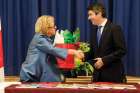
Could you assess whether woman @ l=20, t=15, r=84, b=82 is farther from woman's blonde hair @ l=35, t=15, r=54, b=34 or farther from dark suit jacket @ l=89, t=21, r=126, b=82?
dark suit jacket @ l=89, t=21, r=126, b=82

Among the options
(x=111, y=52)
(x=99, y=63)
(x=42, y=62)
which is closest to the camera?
(x=42, y=62)

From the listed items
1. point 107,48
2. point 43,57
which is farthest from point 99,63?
point 43,57

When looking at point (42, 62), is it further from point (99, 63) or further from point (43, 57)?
point (99, 63)

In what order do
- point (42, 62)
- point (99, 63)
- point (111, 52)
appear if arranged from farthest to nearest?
point (111, 52) → point (99, 63) → point (42, 62)

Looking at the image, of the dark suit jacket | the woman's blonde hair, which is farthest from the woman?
the dark suit jacket

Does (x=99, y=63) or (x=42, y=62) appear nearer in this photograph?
(x=42, y=62)

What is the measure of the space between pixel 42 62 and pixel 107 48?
726 millimetres

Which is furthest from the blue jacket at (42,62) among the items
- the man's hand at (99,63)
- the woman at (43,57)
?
the man's hand at (99,63)

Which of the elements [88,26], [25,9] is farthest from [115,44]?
[25,9]

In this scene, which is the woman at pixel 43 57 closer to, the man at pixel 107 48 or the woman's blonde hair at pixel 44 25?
the woman's blonde hair at pixel 44 25

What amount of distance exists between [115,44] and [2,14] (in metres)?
1.81

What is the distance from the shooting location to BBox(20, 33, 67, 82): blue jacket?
3.20 metres

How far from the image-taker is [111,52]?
3623 mm

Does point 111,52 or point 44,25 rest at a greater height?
point 44,25
